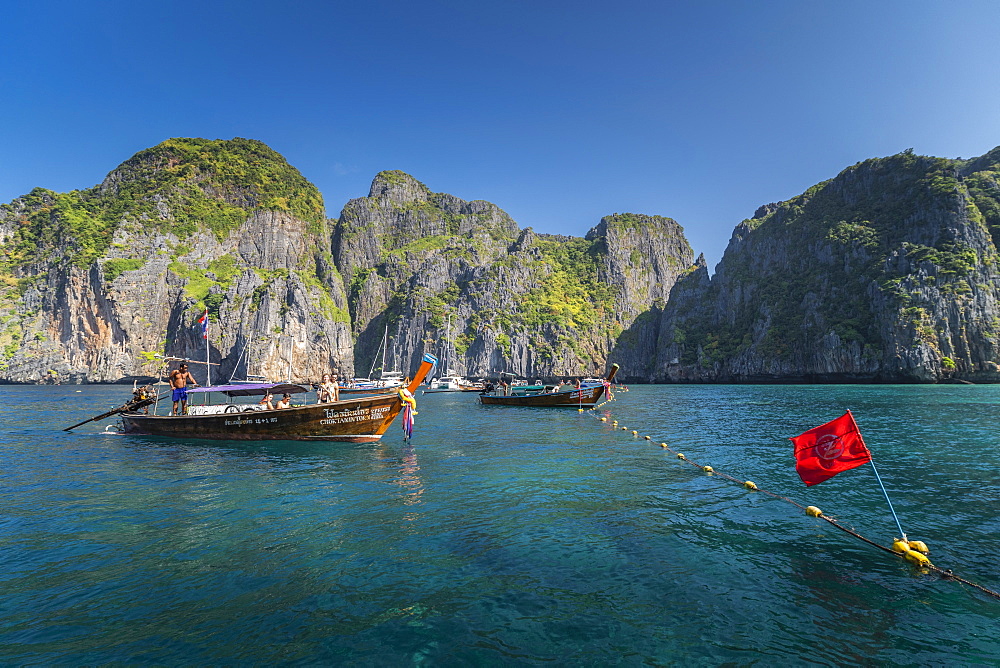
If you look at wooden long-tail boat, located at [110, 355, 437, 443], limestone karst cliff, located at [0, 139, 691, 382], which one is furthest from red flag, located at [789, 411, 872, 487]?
limestone karst cliff, located at [0, 139, 691, 382]

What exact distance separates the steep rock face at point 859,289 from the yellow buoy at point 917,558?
119 metres

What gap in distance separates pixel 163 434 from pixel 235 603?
25.7 m

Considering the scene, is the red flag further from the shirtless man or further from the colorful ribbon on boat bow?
the shirtless man

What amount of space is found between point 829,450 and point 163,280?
170m

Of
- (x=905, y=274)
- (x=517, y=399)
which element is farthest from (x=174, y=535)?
(x=905, y=274)

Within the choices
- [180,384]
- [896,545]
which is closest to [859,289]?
[896,545]

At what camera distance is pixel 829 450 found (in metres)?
9.57

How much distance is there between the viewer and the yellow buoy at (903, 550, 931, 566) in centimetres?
827

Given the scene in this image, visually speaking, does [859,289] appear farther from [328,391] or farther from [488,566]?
[488,566]

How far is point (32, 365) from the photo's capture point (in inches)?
4788

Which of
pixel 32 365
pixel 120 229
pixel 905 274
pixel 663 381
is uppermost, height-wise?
pixel 120 229

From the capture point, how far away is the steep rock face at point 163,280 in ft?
419

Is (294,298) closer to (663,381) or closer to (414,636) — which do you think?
(663,381)

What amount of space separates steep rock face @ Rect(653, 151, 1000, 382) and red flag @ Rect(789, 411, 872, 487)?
119174 millimetres
